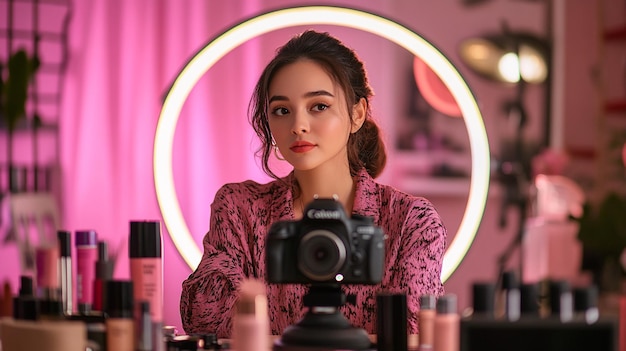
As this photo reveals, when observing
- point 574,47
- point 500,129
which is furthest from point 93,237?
point 574,47

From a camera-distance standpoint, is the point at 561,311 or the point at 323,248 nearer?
the point at 561,311

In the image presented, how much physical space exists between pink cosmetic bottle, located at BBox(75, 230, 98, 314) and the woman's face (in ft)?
1.35

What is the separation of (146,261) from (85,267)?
93 mm

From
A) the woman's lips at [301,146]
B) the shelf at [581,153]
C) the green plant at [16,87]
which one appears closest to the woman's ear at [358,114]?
the woman's lips at [301,146]

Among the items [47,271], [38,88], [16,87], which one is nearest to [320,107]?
[47,271]

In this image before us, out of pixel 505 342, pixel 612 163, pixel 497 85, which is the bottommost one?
pixel 505 342

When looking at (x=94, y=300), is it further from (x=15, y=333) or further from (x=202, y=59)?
(x=202, y=59)

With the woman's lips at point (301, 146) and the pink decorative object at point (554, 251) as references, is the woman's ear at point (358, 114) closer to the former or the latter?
the woman's lips at point (301, 146)

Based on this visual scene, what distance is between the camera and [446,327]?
796 mm

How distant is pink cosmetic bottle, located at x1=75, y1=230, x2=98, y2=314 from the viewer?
93 cm

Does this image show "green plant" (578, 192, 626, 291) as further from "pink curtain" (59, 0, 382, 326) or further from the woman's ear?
the woman's ear

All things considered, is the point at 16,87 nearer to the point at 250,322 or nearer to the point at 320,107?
the point at 320,107

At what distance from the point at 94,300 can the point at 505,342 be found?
16.7 inches

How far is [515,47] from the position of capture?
3.77 metres
